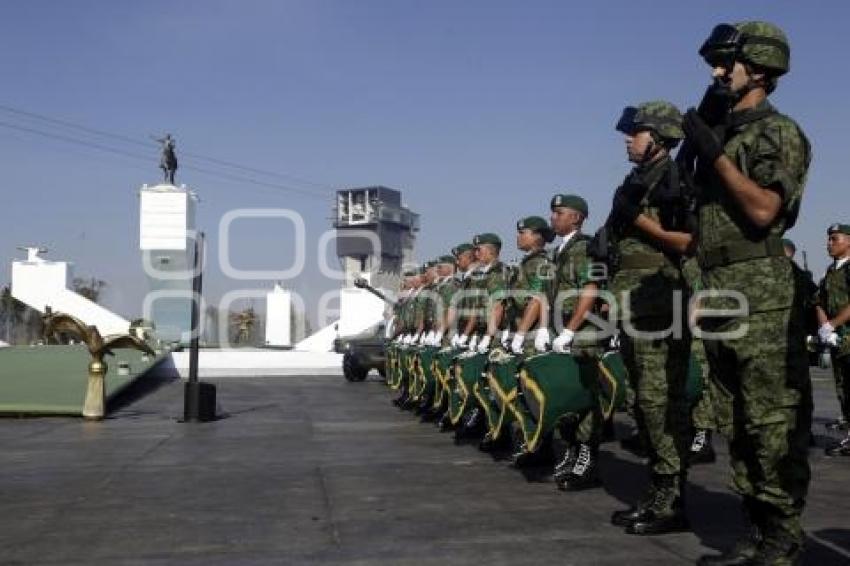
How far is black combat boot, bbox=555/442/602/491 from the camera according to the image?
6621mm

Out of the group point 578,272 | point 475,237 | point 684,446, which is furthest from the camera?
point 475,237

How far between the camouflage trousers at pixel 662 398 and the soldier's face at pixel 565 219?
1910 mm

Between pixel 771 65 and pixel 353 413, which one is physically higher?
pixel 771 65

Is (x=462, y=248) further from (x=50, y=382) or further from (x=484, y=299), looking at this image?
(x=50, y=382)

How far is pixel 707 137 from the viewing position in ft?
12.9

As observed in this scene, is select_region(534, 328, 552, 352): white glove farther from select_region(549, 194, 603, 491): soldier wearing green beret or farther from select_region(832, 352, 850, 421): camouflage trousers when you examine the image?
select_region(832, 352, 850, 421): camouflage trousers

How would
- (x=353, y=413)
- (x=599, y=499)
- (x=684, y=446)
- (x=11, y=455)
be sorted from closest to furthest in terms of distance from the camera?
(x=684, y=446) → (x=599, y=499) → (x=11, y=455) → (x=353, y=413)

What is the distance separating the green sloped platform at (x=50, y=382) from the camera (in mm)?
12781

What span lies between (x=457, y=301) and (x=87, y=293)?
6878 centimetres

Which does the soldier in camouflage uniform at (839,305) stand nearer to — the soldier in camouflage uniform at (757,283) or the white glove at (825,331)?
the white glove at (825,331)

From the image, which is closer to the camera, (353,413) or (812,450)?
(812,450)

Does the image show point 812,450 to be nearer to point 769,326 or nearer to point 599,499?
point 599,499

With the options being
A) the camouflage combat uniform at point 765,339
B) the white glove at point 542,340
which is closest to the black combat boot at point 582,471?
the white glove at point 542,340

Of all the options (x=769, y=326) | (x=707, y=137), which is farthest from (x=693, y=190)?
(x=769, y=326)
